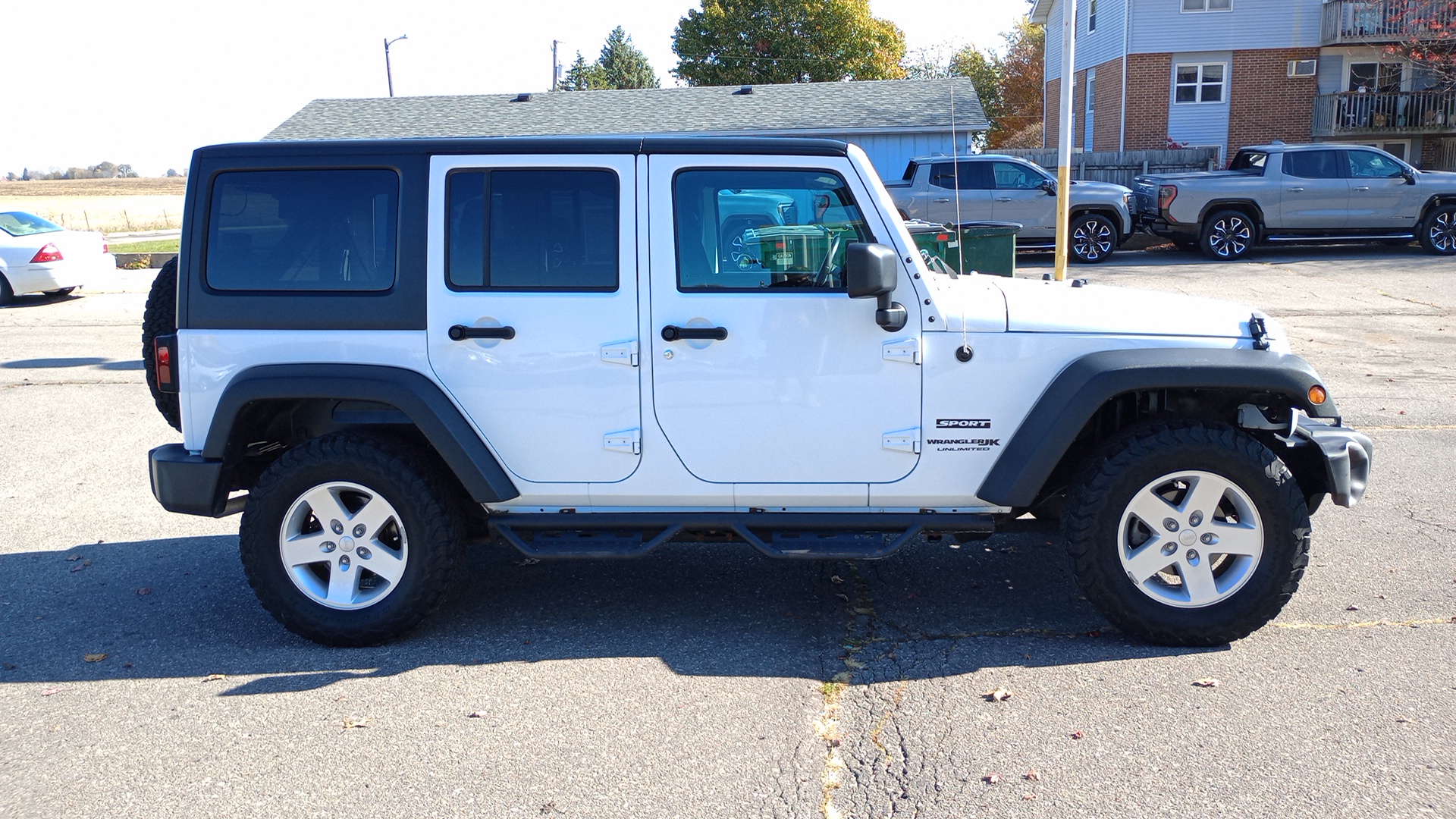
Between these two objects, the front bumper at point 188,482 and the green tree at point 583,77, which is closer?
the front bumper at point 188,482

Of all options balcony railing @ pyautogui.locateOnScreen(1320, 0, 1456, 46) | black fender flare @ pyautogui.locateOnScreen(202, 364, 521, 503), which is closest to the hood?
→ black fender flare @ pyautogui.locateOnScreen(202, 364, 521, 503)

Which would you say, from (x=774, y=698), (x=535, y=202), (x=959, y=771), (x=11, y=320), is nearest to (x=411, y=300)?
(x=535, y=202)

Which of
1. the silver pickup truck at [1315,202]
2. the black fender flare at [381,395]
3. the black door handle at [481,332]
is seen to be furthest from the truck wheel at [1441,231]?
the black fender flare at [381,395]

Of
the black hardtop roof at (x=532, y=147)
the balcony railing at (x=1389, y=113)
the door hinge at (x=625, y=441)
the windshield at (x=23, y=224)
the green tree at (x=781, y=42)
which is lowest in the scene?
the door hinge at (x=625, y=441)

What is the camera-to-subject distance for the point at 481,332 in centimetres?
433

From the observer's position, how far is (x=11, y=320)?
1521 centimetres

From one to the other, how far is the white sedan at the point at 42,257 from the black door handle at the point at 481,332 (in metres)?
15.5

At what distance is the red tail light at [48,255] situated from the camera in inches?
658

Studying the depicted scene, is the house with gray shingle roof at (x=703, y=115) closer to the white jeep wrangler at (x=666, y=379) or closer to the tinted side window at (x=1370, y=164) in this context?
the tinted side window at (x=1370, y=164)

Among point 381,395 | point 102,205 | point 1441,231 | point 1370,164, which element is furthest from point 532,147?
point 102,205

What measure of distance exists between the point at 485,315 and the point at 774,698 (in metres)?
1.80

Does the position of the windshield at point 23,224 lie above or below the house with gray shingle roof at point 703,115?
below

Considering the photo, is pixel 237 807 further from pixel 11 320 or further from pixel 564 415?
pixel 11 320

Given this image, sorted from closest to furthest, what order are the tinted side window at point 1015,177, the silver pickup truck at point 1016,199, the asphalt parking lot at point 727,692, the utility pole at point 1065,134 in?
the asphalt parking lot at point 727,692
the utility pole at point 1065,134
the silver pickup truck at point 1016,199
the tinted side window at point 1015,177
